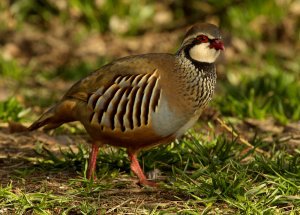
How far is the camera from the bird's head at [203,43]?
5.05 meters

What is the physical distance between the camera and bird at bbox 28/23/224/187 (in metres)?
4.94

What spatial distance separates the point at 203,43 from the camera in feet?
16.6

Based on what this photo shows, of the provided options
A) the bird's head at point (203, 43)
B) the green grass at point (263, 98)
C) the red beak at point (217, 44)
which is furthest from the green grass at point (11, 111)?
the red beak at point (217, 44)

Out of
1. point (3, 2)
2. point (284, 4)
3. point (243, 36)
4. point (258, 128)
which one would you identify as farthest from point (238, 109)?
point (3, 2)

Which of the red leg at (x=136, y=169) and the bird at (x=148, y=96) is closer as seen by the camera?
the bird at (x=148, y=96)

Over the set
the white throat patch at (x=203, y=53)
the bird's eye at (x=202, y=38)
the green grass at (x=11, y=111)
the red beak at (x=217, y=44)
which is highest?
the bird's eye at (x=202, y=38)

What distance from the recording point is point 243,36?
10.4 m

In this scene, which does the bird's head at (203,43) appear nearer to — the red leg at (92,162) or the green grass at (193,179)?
the green grass at (193,179)

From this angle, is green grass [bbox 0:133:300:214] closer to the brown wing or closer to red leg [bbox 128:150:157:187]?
red leg [bbox 128:150:157:187]

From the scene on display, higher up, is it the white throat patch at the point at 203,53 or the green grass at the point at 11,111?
the white throat patch at the point at 203,53

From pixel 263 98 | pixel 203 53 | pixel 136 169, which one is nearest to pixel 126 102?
pixel 136 169

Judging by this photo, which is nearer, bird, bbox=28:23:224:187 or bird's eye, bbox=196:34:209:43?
bird, bbox=28:23:224:187

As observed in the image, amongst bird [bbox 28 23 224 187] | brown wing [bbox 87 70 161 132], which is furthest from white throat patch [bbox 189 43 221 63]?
brown wing [bbox 87 70 161 132]

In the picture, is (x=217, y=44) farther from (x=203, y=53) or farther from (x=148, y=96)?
(x=148, y=96)
